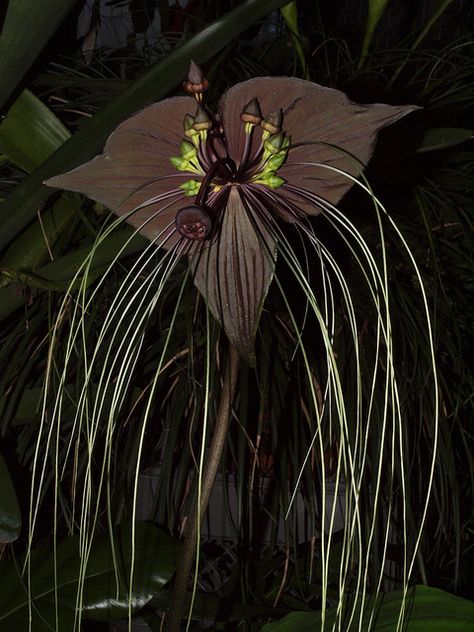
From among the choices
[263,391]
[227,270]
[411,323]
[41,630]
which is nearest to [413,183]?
[411,323]

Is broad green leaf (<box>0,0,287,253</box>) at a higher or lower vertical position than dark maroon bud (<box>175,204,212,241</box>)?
higher

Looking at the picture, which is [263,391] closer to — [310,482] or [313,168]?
[310,482]

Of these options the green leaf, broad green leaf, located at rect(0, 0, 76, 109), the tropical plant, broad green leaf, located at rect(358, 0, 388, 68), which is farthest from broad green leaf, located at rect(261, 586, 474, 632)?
broad green leaf, located at rect(358, 0, 388, 68)

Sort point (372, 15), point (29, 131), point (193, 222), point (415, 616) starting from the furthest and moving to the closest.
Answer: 1. point (372, 15)
2. point (29, 131)
3. point (415, 616)
4. point (193, 222)

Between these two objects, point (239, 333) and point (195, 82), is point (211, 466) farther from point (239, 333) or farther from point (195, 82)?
point (195, 82)

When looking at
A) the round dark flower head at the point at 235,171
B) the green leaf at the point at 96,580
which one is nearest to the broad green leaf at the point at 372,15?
the round dark flower head at the point at 235,171

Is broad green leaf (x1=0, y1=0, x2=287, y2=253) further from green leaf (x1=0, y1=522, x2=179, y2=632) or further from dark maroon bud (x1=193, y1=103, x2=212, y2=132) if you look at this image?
green leaf (x1=0, y1=522, x2=179, y2=632)

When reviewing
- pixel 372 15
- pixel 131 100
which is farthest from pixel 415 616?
pixel 372 15
